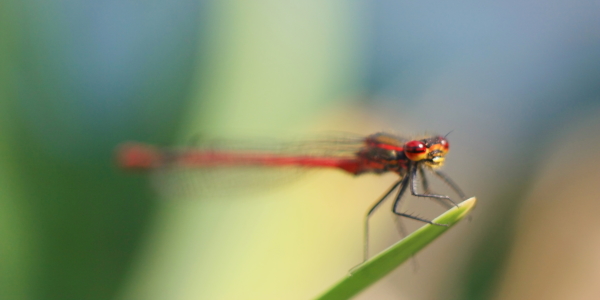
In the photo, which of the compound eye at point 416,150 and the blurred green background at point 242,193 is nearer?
the blurred green background at point 242,193

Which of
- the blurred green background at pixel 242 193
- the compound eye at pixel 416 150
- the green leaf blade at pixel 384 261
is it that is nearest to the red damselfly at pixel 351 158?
the compound eye at pixel 416 150

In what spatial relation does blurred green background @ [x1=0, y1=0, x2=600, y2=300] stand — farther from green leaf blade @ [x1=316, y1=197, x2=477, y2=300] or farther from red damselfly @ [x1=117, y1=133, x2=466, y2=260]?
green leaf blade @ [x1=316, y1=197, x2=477, y2=300]

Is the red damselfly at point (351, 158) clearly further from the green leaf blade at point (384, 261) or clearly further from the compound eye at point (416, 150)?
the green leaf blade at point (384, 261)

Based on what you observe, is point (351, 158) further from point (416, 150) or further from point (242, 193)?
point (242, 193)

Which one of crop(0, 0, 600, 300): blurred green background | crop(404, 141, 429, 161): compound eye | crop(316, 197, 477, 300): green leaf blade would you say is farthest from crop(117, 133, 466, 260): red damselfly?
crop(316, 197, 477, 300): green leaf blade

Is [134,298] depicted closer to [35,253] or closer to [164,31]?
[35,253]

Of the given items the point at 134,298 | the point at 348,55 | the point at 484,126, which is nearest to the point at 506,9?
the point at 484,126
